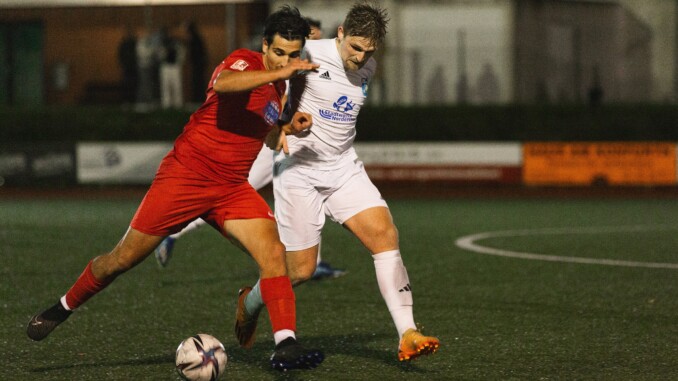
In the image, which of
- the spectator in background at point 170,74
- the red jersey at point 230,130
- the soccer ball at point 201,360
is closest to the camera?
the soccer ball at point 201,360

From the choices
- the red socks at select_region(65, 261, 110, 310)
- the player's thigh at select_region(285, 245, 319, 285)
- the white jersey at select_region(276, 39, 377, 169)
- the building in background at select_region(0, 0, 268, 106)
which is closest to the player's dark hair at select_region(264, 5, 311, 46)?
the white jersey at select_region(276, 39, 377, 169)

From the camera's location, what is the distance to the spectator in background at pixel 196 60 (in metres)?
26.3

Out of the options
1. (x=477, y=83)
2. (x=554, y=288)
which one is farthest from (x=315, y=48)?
(x=477, y=83)

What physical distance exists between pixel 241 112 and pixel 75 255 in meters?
6.28

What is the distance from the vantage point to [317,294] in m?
9.68

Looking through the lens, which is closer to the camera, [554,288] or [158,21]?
[554,288]

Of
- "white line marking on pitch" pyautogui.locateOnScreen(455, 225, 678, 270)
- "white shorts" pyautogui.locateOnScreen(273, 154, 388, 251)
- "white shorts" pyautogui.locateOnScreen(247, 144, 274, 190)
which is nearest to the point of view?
"white shorts" pyautogui.locateOnScreen(273, 154, 388, 251)

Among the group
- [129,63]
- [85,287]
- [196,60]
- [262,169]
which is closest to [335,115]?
[85,287]

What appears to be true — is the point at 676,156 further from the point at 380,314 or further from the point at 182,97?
the point at 380,314

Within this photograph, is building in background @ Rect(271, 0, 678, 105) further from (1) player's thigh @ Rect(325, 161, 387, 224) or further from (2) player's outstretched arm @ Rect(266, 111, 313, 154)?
(2) player's outstretched arm @ Rect(266, 111, 313, 154)

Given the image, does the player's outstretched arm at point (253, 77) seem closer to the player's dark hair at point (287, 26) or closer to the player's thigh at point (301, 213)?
the player's dark hair at point (287, 26)

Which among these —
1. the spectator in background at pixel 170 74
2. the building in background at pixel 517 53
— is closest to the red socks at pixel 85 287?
the building in background at pixel 517 53

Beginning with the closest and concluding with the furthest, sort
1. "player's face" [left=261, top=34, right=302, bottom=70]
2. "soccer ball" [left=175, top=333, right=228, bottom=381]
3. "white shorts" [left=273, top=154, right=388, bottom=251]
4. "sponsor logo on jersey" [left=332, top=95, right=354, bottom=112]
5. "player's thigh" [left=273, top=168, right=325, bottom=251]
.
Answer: "soccer ball" [left=175, top=333, right=228, bottom=381] → "player's face" [left=261, top=34, right=302, bottom=70] → "sponsor logo on jersey" [left=332, top=95, right=354, bottom=112] → "white shorts" [left=273, top=154, right=388, bottom=251] → "player's thigh" [left=273, top=168, right=325, bottom=251]

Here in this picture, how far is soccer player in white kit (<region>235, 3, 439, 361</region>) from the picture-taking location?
6.74 meters
